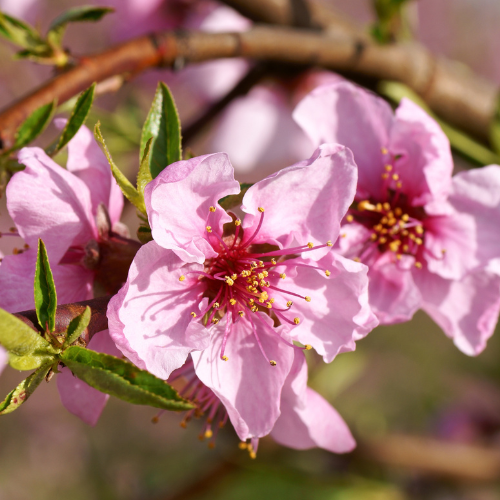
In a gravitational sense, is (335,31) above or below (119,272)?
above

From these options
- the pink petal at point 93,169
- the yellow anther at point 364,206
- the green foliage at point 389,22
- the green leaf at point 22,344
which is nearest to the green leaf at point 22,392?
the green leaf at point 22,344

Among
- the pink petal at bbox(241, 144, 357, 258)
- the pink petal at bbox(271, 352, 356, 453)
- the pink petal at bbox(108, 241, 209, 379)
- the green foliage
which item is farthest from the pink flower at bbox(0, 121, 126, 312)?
the green foliage

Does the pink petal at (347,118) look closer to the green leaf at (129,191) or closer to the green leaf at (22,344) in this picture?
the green leaf at (129,191)

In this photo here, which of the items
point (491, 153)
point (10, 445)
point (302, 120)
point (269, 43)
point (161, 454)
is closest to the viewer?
point (302, 120)

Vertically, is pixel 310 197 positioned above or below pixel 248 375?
above

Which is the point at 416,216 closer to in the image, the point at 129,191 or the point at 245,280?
the point at 245,280

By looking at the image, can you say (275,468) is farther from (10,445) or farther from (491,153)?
(10,445)

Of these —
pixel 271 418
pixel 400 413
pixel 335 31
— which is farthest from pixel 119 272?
pixel 400 413

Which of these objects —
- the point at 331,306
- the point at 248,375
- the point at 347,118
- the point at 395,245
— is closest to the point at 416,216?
the point at 395,245

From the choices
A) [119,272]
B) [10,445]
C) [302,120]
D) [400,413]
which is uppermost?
[302,120]
